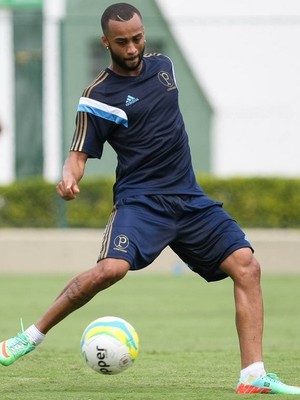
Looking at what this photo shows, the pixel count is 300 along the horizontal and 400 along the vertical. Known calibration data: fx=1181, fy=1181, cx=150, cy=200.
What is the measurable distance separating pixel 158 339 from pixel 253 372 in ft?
11.6

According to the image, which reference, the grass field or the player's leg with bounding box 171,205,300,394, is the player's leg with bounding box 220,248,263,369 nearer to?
the player's leg with bounding box 171,205,300,394

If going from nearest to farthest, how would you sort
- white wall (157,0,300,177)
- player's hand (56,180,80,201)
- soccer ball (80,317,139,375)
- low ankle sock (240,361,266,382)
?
soccer ball (80,317,139,375) < low ankle sock (240,361,266,382) < player's hand (56,180,80,201) < white wall (157,0,300,177)

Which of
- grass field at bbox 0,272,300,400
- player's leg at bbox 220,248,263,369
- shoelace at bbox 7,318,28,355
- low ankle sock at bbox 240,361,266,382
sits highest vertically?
player's leg at bbox 220,248,263,369

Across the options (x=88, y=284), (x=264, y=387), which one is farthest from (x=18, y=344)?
(x=264, y=387)

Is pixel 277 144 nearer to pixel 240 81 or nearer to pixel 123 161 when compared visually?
pixel 240 81

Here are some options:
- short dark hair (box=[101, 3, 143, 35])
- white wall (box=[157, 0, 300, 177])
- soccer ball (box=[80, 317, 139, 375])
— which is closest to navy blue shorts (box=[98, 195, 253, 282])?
soccer ball (box=[80, 317, 139, 375])

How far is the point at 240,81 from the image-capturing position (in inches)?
669

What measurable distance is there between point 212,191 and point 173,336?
20.7ft

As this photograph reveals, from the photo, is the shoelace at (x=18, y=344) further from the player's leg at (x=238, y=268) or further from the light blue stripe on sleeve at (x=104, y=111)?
the light blue stripe on sleeve at (x=104, y=111)

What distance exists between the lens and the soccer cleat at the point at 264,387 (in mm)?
6793

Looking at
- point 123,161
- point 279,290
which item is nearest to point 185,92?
point 279,290

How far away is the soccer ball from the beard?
153 centimetres

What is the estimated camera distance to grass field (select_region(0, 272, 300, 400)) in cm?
713

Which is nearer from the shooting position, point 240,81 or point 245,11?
point 240,81
